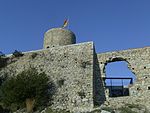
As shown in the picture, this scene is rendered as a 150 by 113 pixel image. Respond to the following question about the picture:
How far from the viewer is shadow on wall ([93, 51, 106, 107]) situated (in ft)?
84.5

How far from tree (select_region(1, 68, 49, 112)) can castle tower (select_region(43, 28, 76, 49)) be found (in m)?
5.82

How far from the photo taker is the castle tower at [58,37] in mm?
31203

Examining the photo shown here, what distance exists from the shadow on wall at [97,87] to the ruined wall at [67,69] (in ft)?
2.05

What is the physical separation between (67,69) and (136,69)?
510 centimetres

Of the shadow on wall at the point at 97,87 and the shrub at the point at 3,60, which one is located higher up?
the shrub at the point at 3,60

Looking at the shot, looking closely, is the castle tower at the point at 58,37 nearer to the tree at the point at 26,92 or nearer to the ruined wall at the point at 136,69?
the ruined wall at the point at 136,69

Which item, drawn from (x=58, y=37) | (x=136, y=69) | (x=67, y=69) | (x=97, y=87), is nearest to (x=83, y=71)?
(x=67, y=69)

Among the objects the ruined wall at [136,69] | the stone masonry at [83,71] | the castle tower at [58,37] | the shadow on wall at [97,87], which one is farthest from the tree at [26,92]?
the castle tower at [58,37]

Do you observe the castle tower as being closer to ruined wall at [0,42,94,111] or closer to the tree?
ruined wall at [0,42,94,111]

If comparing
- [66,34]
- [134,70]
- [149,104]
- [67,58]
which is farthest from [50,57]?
[149,104]

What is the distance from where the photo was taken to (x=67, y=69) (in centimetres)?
2734

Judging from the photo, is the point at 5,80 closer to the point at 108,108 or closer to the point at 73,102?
the point at 73,102

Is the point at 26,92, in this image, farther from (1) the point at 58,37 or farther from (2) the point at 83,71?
(1) the point at 58,37

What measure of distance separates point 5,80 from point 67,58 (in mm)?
5244
